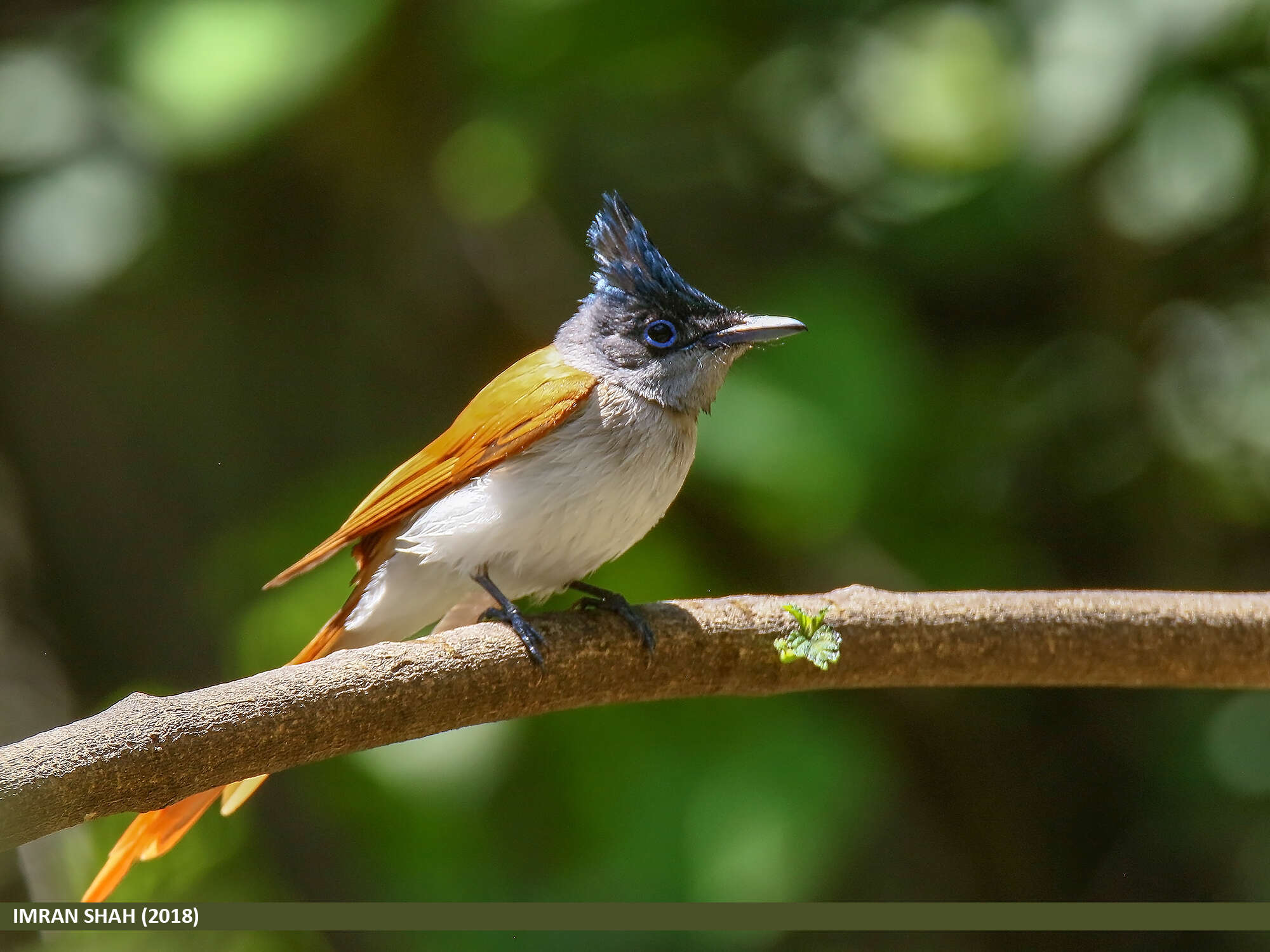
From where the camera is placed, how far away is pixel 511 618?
204 cm

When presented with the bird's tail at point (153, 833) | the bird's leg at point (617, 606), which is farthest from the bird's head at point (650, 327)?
the bird's tail at point (153, 833)

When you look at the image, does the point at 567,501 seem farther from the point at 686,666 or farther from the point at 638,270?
the point at 638,270

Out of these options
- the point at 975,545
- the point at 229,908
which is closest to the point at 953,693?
the point at 975,545

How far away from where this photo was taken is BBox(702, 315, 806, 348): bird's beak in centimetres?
238

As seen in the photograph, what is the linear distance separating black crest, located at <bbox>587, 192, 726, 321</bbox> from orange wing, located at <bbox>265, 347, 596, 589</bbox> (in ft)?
0.79

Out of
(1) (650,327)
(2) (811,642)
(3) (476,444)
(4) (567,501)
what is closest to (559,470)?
(4) (567,501)

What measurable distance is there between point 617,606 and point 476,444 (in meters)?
0.44

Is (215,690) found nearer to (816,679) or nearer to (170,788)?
(170,788)

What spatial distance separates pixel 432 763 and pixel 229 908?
0.54 metres

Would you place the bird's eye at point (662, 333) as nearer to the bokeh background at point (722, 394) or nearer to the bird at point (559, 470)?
the bird at point (559, 470)

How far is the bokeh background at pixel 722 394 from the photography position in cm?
293

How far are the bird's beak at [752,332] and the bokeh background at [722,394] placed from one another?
18.0 inches

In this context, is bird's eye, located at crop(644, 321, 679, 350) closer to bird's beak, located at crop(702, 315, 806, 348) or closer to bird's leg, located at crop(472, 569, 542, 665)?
bird's beak, located at crop(702, 315, 806, 348)

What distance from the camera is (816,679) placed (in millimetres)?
2096
